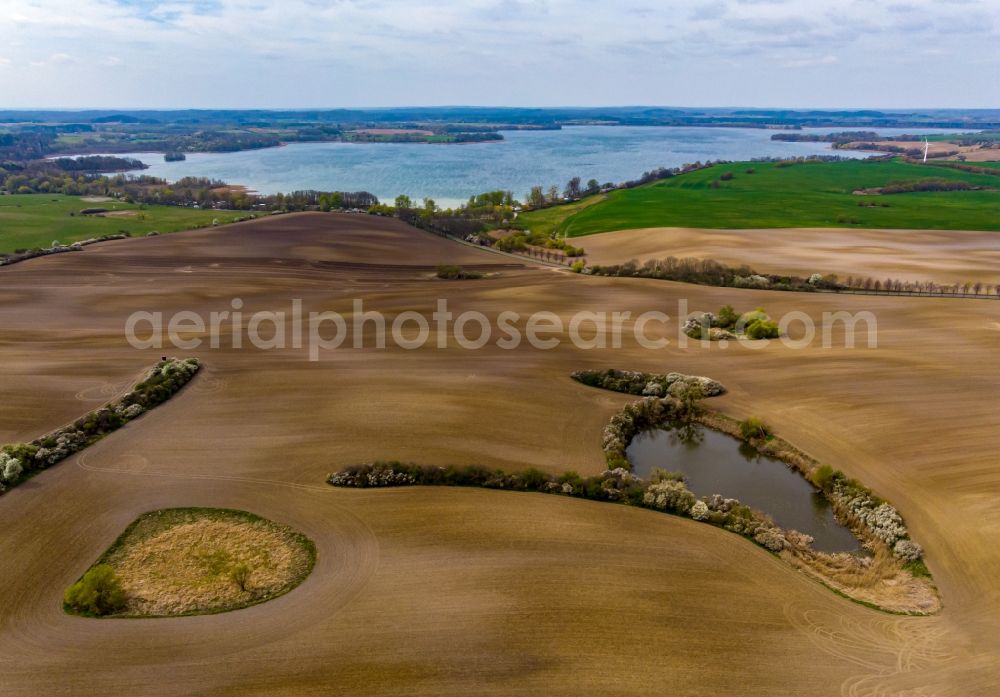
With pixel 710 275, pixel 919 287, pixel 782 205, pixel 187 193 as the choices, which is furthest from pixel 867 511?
pixel 187 193

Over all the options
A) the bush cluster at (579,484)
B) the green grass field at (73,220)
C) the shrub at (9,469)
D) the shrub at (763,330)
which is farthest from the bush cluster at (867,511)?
the green grass field at (73,220)

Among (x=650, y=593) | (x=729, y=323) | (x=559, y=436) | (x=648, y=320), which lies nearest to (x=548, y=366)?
(x=559, y=436)

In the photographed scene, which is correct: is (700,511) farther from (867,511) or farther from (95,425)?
(95,425)

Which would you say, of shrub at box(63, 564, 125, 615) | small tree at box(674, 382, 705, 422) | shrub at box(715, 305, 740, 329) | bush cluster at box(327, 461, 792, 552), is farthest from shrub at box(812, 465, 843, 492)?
shrub at box(63, 564, 125, 615)

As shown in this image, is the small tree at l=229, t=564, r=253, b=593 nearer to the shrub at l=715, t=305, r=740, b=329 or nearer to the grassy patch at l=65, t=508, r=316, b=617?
the grassy patch at l=65, t=508, r=316, b=617

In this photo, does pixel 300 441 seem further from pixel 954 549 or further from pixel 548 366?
pixel 954 549

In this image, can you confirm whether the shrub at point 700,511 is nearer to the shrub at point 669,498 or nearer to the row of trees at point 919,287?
the shrub at point 669,498

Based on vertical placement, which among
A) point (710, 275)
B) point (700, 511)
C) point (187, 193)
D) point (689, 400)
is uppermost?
point (187, 193)
